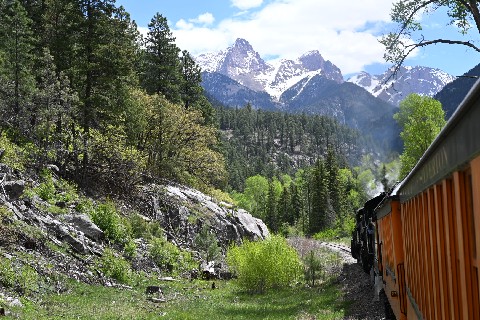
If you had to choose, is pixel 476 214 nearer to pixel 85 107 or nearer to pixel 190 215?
pixel 85 107

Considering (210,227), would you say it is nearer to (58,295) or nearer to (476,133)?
(58,295)

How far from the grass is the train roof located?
12526 millimetres

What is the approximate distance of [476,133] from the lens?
265 centimetres

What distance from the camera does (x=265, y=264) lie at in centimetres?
2897

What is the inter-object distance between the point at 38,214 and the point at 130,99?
16941mm

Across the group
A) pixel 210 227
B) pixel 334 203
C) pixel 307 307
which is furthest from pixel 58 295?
pixel 334 203

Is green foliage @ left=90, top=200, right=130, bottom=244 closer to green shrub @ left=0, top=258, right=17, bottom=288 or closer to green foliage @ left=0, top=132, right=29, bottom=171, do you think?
green foliage @ left=0, top=132, right=29, bottom=171

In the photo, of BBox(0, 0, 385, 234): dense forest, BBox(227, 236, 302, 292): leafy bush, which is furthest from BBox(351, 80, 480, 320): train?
Answer: BBox(0, 0, 385, 234): dense forest

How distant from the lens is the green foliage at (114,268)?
23.1 metres

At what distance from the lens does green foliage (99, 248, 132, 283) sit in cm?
2308

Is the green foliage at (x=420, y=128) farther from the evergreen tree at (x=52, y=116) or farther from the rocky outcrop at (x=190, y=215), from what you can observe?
the evergreen tree at (x=52, y=116)

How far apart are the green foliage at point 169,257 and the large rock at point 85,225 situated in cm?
433

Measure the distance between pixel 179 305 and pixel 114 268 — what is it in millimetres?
4523

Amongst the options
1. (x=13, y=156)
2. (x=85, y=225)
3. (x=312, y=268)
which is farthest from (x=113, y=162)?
(x=312, y=268)
